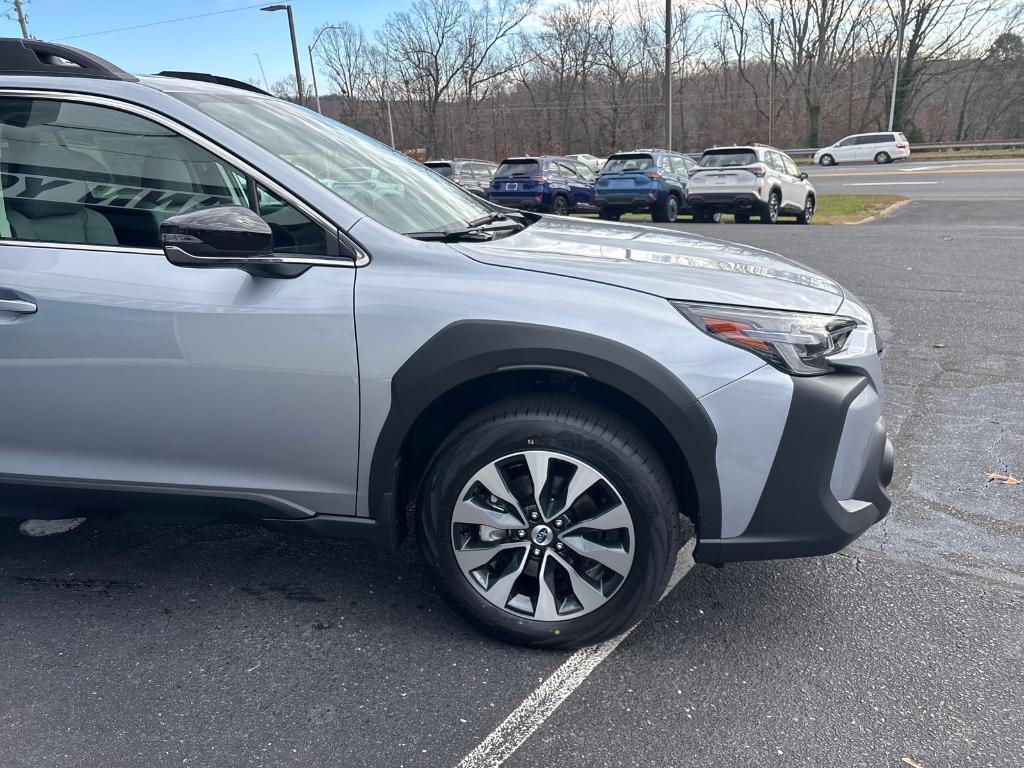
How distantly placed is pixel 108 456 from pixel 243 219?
3.19ft

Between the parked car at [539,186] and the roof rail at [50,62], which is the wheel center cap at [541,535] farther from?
the parked car at [539,186]

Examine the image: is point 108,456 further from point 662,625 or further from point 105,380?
point 662,625

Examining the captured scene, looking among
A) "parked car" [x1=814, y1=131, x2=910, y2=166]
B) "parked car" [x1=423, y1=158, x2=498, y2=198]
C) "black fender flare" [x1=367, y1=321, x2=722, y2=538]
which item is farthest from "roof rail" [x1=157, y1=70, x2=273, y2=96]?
"parked car" [x1=814, y1=131, x2=910, y2=166]

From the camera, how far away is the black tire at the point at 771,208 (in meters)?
16.2

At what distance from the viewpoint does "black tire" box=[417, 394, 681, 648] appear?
2.28 metres

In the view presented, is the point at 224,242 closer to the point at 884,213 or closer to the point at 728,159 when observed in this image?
the point at 728,159

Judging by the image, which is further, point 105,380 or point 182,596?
point 182,596

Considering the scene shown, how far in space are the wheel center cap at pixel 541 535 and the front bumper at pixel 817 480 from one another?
46 centimetres

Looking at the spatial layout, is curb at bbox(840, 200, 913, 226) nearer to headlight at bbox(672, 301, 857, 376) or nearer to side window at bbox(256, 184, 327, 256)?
headlight at bbox(672, 301, 857, 376)

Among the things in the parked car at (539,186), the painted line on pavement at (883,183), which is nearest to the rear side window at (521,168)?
the parked car at (539,186)

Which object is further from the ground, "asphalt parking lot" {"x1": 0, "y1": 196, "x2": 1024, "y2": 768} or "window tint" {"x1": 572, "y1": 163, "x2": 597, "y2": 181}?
"window tint" {"x1": 572, "y1": 163, "x2": 597, "y2": 181}

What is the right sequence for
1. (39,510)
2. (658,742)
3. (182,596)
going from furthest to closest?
(182,596)
(39,510)
(658,742)

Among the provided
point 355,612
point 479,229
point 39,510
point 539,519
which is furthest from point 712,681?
point 39,510

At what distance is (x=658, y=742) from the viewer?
2096 mm
